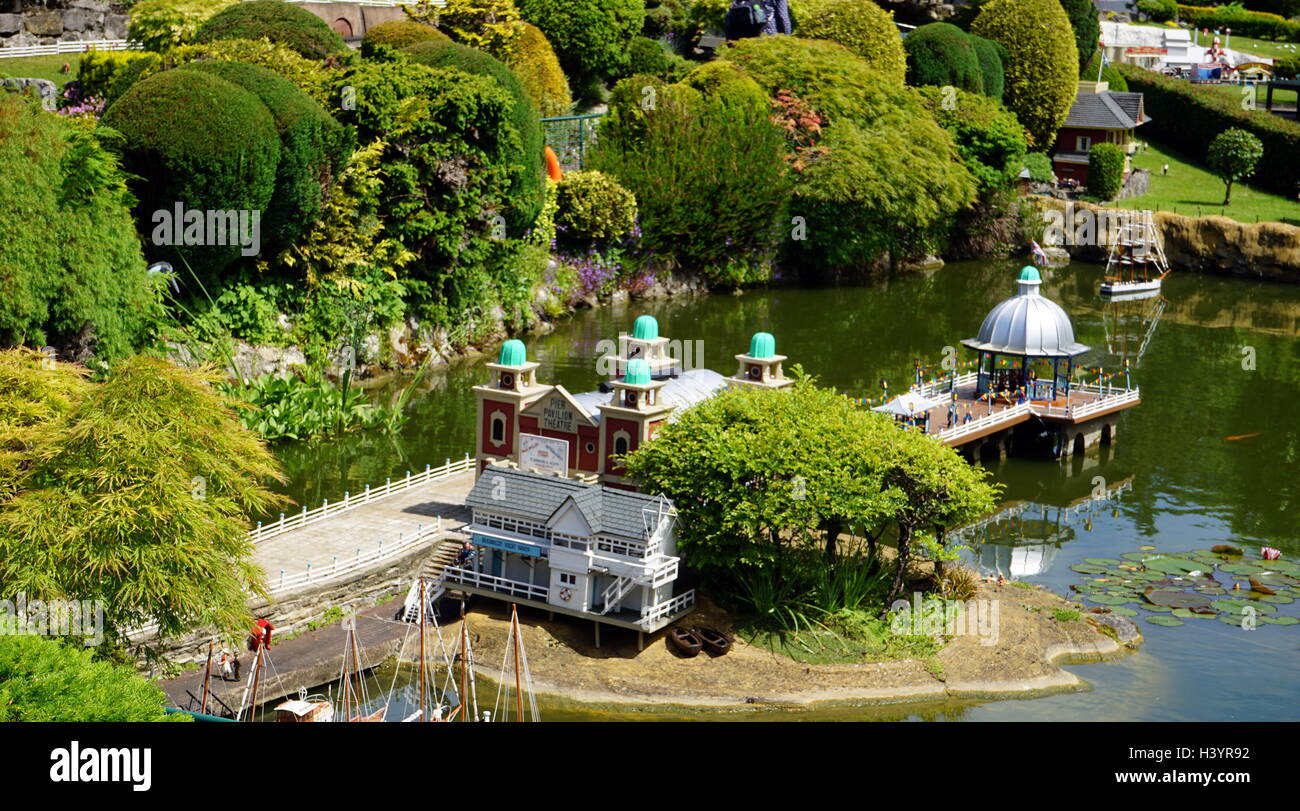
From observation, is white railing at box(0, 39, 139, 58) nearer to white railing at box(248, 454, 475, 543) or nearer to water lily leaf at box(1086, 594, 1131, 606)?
white railing at box(248, 454, 475, 543)

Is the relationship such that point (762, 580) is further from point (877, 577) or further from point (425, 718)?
point (425, 718)

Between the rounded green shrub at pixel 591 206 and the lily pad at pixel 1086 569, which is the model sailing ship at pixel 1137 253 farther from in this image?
the lily pad at pixel 1086 569

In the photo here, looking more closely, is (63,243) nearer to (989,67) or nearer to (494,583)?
(494,583)

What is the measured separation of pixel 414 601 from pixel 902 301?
152 feet

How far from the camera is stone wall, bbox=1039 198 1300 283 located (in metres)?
89.4

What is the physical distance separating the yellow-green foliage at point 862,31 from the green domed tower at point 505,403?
53.2m

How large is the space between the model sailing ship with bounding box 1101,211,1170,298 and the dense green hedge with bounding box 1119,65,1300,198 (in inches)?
573

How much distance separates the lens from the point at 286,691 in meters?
34.1

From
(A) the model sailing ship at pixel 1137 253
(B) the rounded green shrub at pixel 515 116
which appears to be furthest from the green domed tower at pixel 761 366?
(A) the model sailing ship at pixel 1137 253

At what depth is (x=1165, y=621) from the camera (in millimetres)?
40938

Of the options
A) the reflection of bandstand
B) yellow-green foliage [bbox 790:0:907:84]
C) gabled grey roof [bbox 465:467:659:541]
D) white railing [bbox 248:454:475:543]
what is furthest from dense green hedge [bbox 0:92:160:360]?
yellow-green foliage [bbox 790:0:907:84]

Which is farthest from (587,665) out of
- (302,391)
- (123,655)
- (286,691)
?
(302,391)

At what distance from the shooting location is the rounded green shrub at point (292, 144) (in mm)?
54688

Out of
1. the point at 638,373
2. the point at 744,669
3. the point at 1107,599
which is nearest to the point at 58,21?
the point at 638,373
